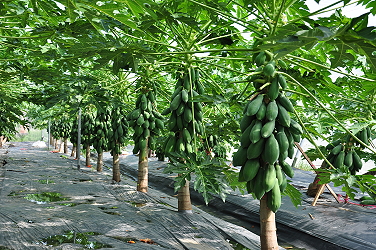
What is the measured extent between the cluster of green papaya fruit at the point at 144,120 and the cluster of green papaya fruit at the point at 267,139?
276cm

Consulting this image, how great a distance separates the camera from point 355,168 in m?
4.35

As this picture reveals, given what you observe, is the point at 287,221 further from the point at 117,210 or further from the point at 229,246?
the point at 117,210

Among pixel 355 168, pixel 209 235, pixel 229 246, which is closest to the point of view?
pixel 229 246

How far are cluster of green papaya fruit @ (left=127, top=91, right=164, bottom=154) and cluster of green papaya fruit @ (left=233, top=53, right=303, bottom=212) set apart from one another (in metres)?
2.76

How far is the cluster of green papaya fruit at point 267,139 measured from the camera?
2.02 meters

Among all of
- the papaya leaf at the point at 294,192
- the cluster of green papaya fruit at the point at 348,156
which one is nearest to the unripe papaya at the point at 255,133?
the papaya leaf at the point at 294,192

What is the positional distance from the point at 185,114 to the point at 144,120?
1.53 m

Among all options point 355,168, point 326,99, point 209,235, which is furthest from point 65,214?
point 355,168

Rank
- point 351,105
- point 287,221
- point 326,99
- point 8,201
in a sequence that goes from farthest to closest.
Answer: point 287,221
point 8,201
point 351,105
point 326,99

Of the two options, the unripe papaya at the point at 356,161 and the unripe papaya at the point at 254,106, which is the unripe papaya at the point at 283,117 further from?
the unripe papaya at the point at 356,161

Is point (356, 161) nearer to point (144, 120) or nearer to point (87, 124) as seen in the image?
point (144, 120)

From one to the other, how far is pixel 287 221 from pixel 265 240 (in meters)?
3.10

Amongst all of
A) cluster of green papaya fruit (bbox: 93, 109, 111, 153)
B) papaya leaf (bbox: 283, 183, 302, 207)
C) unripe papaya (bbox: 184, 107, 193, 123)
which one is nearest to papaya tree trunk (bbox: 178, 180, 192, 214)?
unripe papaya (bbox: 184, 107, 193, 123)

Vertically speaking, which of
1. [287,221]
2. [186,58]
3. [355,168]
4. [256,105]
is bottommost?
[287,221]
